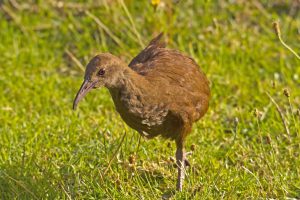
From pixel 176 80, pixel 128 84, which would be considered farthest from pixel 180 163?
pixel 128 84

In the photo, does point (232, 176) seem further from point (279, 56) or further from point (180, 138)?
point (279, 56)

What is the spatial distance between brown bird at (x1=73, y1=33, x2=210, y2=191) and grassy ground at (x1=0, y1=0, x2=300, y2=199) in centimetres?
27

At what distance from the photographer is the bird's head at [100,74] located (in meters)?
4.38

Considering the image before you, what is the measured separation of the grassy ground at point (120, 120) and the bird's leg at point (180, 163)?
7 centimetres

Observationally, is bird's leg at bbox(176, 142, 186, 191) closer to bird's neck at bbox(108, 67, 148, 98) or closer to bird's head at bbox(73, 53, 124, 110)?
bird's neck at bbox(108, 67, 148, 98)

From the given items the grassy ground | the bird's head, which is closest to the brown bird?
the bird's head

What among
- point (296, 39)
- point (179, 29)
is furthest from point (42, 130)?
point (296, 39)

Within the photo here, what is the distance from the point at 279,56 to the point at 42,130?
7.23ft

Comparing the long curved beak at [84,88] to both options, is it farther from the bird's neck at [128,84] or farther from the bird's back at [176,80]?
the bird's back at [176,80]

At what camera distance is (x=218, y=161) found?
17.3ft

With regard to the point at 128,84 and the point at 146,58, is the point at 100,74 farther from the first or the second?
the point at 146,58

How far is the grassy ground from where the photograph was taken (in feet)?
15.8

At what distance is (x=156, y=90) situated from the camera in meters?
4.60

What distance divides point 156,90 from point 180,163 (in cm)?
49
